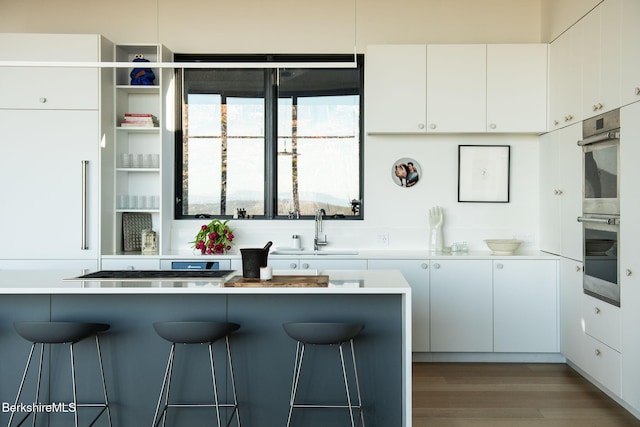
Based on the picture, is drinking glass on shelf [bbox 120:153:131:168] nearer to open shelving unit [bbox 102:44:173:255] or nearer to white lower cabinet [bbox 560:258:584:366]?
open shelving unit [bbox 102:44:173:255]

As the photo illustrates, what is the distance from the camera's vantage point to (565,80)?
4.62 meters

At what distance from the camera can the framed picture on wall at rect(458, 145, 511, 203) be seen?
209 inches

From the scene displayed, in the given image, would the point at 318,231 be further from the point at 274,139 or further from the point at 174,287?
the point at 174,287

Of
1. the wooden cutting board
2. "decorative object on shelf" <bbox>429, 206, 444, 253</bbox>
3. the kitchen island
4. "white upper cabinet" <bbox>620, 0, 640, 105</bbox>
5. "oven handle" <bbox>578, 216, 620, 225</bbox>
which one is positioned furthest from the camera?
"decorative object on shelf" <bbox>429, 206, 444, 253</bbox>


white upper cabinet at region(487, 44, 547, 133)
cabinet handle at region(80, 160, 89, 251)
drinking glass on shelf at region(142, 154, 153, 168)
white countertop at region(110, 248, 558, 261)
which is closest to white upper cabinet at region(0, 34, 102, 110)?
cabinet handle at region(80, 160, 89, 251)

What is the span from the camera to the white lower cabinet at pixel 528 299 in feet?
15.6

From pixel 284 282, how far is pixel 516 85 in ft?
9.77

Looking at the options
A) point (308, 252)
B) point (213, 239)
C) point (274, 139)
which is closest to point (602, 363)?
point (308, 252)

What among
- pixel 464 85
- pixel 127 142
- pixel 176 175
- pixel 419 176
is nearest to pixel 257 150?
pixel 176 175

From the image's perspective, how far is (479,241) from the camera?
5.35 metres

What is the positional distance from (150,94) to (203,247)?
1.51 metres

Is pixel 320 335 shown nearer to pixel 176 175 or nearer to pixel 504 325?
pixel 504 325

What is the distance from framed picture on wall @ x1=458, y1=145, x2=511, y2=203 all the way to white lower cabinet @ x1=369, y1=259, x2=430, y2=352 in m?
0.94

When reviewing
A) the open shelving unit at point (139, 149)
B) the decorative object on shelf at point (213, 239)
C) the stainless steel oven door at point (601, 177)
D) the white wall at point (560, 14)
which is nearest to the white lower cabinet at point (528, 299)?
the stainless steel oven door at point (601, 177)
